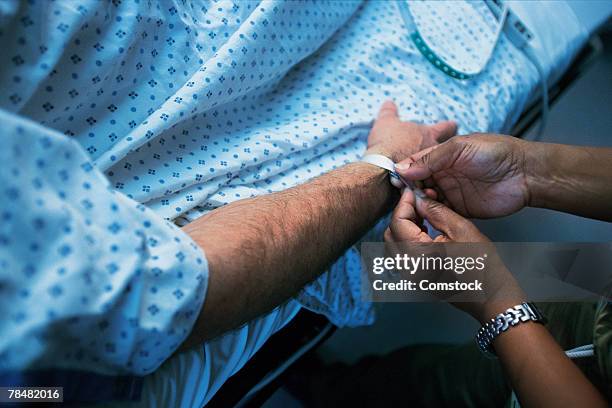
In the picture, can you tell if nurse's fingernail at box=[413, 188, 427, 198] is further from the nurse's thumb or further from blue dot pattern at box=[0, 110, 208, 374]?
blue dot pattern at box=[0, 110, 208, 374]

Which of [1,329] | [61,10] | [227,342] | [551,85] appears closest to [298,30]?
[61,10]

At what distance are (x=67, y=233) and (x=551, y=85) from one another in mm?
1248

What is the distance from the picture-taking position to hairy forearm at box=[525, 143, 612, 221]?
0.73 m

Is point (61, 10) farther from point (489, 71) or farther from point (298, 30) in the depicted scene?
point (489, 71)

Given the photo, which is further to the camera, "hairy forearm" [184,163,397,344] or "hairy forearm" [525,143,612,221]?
"hairy forearm" [525,143,612,221]

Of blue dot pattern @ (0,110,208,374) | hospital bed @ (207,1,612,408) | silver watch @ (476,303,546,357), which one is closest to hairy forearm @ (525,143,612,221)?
silver watch @ (476,303,546,357)

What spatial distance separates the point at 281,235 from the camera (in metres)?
0.58

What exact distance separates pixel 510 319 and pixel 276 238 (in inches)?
13.3

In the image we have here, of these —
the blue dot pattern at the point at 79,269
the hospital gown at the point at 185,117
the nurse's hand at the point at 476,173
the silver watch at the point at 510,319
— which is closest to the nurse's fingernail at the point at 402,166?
the nurse's hand at the point at 476,173

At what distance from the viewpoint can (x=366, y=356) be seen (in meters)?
1.08

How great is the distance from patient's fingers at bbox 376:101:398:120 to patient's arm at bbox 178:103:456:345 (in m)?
0.05

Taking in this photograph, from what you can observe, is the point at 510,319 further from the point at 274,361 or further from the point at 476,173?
the point at 274,361

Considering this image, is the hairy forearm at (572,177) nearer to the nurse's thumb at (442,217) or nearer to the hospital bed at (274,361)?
the nurse's thumb at (442,217)

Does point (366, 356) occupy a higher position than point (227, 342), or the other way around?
point (227, 342)
